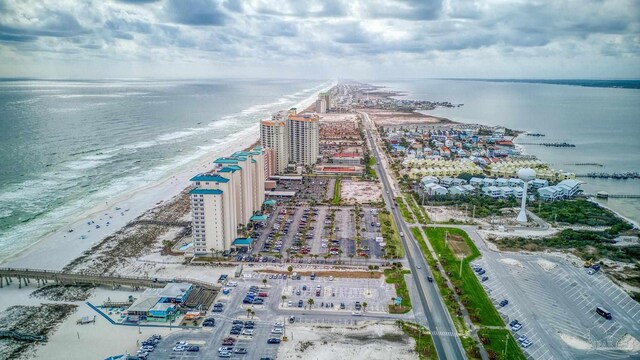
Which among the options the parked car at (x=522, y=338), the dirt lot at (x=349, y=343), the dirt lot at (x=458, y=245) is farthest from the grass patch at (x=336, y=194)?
the parked car at (x=522, y=338)

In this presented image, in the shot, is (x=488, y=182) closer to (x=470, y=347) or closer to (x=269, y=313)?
(x=470, y=347)

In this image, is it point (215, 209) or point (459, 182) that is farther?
point (459, 182)

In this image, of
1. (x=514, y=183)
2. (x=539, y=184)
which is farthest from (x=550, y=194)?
(x=514, y=183)

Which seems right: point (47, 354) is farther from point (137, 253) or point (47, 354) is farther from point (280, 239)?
point (280, 239)

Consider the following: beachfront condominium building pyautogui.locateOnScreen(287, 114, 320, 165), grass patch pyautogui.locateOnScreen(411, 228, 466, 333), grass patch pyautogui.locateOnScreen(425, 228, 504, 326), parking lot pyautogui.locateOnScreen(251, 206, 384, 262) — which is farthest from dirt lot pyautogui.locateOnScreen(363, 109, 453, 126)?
grass patch pyautogui.locateOnScreen(411, 228, 466, 333)

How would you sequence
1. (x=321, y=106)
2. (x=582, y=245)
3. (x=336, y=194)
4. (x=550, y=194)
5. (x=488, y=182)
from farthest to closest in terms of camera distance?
1. (x=321, y=106)
2. (x=488, y=182)
3. (x=336, y=194)
4. (x=550, y=194)
5. (x=582, y=245)

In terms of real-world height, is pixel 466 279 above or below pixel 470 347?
above

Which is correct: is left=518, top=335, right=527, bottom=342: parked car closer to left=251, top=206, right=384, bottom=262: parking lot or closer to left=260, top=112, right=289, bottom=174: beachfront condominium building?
left=251, top=206, right=384, bottom=262: parking lot
